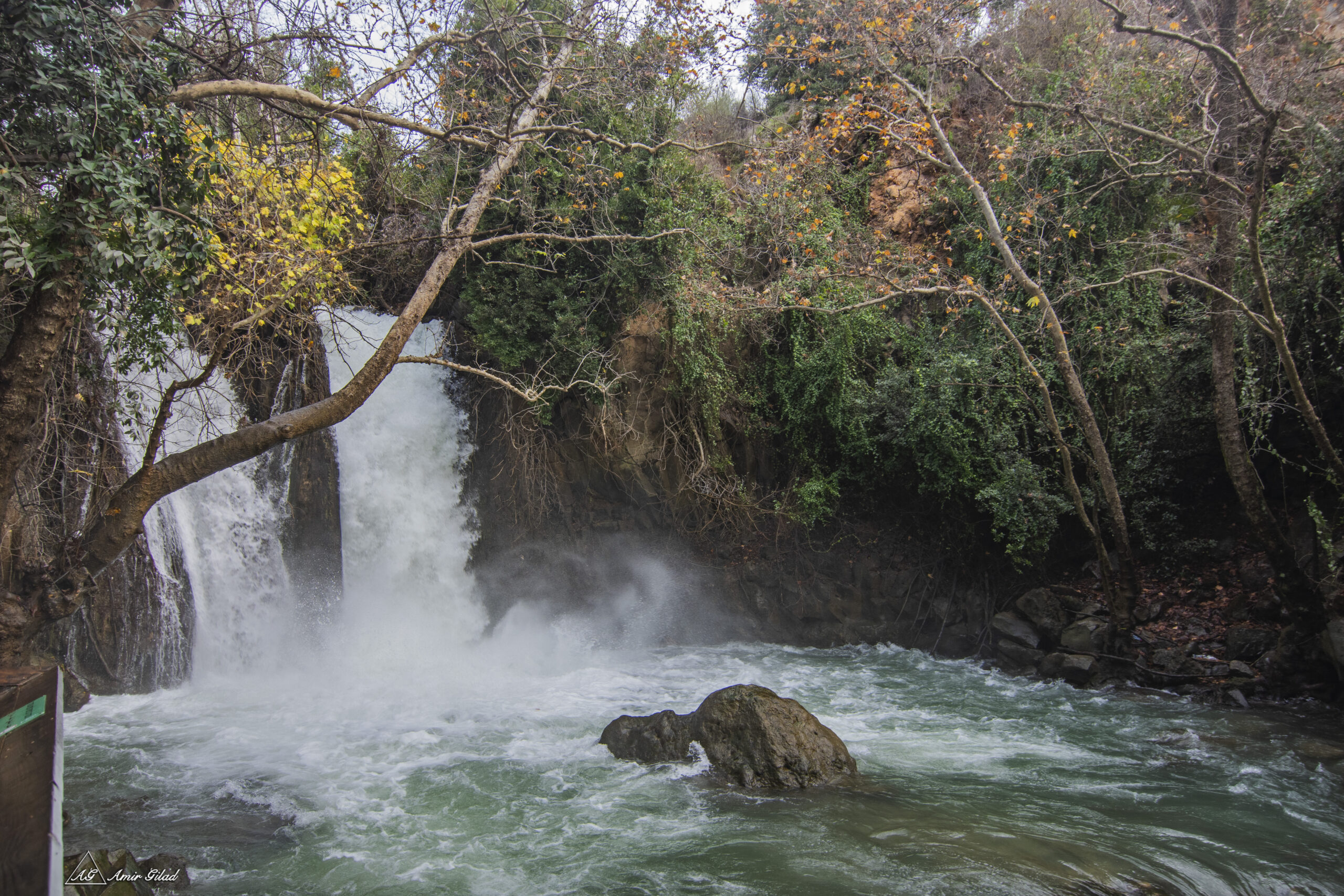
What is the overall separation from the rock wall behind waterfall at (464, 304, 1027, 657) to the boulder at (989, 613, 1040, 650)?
14.7 inches

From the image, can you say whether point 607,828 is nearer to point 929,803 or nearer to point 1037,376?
point 929,803

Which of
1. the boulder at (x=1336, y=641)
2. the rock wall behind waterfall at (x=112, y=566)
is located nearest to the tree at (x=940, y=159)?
the boulder at (x=1336, y=641)

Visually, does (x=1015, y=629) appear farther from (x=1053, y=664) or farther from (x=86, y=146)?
(x=86, y=146)

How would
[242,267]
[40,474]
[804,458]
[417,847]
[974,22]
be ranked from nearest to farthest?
[417,847] < [242,267] < [40,474] < [804,458] < [974,22]

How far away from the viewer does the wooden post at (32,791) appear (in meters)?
2.08

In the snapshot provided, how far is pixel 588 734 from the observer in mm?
7039

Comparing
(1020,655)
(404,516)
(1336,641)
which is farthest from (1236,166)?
(404,516)

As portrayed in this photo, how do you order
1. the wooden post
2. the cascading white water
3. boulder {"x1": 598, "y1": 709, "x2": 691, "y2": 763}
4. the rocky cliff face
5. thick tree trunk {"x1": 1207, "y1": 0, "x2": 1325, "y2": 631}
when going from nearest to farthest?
1. the wooden post
2. boulder {"x1": 598, "y1": 709, "x2": 691, "y2": 763}
3. thick tree trunk {"x1": 1207, "y1": 0, "x2": 1325, "y2": 631}
4. the rocky cliff face
5. the cascading white water

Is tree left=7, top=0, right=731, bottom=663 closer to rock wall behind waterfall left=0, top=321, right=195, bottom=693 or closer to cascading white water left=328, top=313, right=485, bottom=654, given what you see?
rock wall behind waterfall left=0, top=321, right=195, bottom=693

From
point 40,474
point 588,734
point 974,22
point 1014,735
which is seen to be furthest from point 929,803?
point 974,22

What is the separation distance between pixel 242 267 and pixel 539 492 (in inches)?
196

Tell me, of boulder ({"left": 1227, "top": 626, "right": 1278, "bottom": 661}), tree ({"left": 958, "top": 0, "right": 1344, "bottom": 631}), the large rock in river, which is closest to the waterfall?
the large rock in river

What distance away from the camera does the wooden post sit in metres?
2.08

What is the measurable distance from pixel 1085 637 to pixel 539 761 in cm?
621
